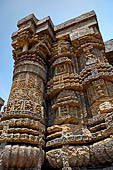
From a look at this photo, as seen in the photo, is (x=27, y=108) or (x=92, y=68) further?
(x=92, y=68)

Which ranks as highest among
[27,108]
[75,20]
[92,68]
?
[75,20]

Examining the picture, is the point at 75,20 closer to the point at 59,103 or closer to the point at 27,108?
the point at 59,103

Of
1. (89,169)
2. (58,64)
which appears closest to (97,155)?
(89,169)

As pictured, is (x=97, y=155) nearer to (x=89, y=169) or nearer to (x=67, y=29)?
(x=89, y=169)

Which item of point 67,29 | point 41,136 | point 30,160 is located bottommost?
point 30,160

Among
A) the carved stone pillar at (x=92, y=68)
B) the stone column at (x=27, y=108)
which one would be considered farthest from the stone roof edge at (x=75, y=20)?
the stone column at (x=27, y=108)

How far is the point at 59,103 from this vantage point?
6078 millimetres

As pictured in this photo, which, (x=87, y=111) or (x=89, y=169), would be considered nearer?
(x=89, y=169)

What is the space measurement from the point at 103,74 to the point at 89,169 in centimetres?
361

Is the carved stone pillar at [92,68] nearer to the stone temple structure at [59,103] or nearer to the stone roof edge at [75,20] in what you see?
the stone temple structure at [59,103]

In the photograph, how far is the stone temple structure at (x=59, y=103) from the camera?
435 cm

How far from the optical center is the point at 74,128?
210 inches

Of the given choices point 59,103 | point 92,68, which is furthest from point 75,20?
point 59,103

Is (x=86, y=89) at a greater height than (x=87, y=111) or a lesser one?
greater
